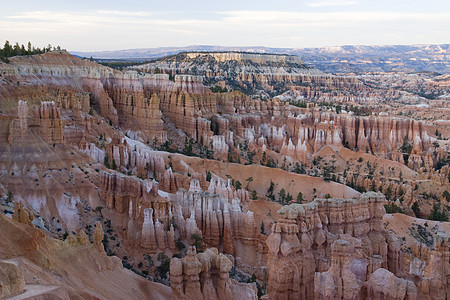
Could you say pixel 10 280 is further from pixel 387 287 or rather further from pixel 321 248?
pixel 321 248

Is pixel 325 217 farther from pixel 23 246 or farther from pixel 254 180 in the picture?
pixel 254 180

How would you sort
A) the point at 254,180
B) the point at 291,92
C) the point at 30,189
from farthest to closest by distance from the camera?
the point at 291,92
the point at 254,180
the point at 30,189

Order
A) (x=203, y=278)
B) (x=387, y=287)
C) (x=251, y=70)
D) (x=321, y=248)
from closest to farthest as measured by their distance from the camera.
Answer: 1. (x=387, y=287)
2. (x=203, y=278)
3. (x=321, y=248)
4. (x=251, y=70)

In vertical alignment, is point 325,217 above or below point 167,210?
above

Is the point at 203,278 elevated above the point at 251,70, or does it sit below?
below

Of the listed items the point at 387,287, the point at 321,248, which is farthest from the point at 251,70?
the point at 387,287

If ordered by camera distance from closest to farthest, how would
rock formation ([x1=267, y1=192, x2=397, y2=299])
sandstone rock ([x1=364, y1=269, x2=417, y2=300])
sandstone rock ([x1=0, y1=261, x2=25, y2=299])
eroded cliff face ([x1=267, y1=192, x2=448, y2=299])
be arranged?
sandstone rock ([x1=0, y1=261, x2=25, y2=299])
sandstone rock ([x1=364, y1=269, x2=417, y2=300])
eroded cliff face ([x1=267, y1=192, x2=448, y2=299])
rock formation ([x1=267, y1=192, x2=397, y2=299])

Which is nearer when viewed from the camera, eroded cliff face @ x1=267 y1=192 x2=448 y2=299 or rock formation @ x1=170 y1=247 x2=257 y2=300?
eroded cliff face @ x1=267 y1=192 x2=448 y2=299

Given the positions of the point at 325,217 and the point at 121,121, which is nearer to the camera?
the point at 325,217

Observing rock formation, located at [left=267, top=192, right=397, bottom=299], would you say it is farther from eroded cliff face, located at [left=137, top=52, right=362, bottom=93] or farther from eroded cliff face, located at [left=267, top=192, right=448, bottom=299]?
eroded cliff face, located at [left=137, top=52, right=362, bottom=93]

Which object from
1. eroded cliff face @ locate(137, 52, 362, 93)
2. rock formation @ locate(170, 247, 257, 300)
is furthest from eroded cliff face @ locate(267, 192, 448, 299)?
eroded cliff face @ locate(137, 52, 362, 93)

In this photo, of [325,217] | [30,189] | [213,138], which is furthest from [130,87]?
[325,217]
